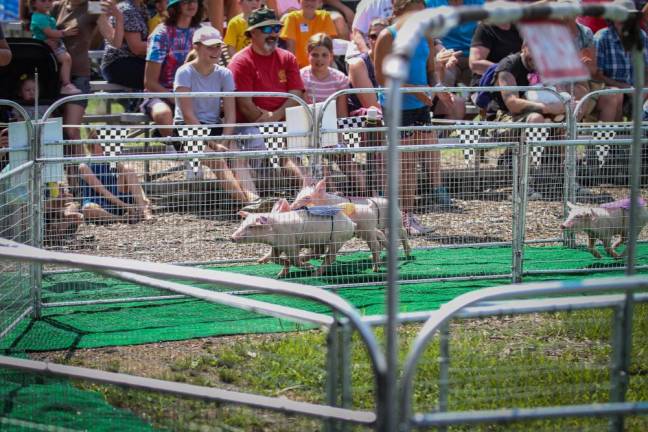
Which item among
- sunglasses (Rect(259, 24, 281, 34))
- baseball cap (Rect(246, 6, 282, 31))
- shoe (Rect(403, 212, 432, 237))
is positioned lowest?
shoe (Rect(403, 212, 432, 237))

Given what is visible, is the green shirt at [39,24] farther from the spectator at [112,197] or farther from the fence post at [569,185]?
the fence post at [569,185]

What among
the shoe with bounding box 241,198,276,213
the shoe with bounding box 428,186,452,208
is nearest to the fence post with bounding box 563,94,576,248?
the shoe with bounding box 428,186,452,208

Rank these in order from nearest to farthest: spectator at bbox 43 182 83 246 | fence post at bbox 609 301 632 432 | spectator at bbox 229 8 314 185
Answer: fence post at bbox 609 301 632 432, spectator at bbox 43 182 83 246, spectator at bbox 229 8 314 185

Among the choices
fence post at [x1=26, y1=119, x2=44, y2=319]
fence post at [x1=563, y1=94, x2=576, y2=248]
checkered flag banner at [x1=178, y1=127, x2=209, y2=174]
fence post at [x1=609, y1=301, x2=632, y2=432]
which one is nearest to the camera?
fence post at [x1=609, y1=301, x2=632, y2=432]

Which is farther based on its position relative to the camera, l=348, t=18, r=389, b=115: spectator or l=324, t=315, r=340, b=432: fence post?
l=348, t=18, r=389, b=115: spectator

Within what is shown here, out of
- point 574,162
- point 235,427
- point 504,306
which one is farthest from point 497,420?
point 574,162

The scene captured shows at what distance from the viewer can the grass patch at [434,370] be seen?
3301 mm

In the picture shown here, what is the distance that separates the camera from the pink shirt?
1002cm

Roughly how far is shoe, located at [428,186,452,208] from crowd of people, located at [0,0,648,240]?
18mm

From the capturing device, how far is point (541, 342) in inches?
220

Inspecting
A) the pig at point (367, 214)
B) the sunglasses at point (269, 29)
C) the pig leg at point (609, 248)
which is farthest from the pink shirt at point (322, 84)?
the pig leg at point (609, 248)

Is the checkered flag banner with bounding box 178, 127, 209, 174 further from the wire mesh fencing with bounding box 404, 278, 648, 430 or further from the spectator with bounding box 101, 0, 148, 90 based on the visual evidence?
the wire mesh fencing with bounding box 404, 278, 648, 430

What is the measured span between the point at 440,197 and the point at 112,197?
102 inches

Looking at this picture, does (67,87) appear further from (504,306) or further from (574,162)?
(504,306)
